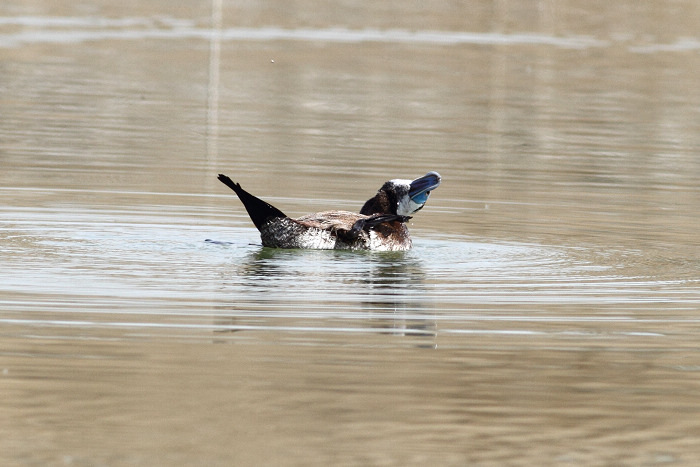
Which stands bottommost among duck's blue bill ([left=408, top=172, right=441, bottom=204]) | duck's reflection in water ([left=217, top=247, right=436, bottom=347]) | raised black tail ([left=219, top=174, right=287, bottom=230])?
duck's reflection in water ([left=217, top=247, right=436, bottom=347])

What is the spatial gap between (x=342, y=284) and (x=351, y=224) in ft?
5.03

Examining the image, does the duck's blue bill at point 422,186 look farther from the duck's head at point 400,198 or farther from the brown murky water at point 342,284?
the brown murky water at point 342,284

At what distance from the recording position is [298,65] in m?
33.9

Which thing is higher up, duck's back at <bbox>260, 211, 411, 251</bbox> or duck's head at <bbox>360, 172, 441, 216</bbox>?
duck's head at <bbox>360, 172, 441, 216</bbox>

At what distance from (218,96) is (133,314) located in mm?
18453

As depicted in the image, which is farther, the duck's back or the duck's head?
the duck's head

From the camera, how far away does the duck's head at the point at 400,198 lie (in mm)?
12695

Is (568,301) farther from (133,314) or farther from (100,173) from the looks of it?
(100,173)

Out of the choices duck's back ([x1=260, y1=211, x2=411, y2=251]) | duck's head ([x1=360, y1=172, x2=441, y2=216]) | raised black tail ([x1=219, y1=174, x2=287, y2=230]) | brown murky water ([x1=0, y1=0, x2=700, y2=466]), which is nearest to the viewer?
brown murky water ([x1=0, y1=0, x2=700, y2=466])

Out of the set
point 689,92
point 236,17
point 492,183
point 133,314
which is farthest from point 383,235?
point 236,17

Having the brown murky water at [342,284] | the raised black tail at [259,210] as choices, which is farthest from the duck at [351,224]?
the brown murky water at [342,284]

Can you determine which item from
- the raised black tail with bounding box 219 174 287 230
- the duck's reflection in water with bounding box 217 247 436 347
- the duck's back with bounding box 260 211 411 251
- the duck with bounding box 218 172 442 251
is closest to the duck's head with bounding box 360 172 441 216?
the duck with bounding box 218 172 442 251

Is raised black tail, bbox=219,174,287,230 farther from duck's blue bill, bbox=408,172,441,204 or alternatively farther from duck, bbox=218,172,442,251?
duck's blue bill, bbox=408,172,441,204

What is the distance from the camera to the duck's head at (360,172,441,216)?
12695mm
